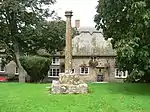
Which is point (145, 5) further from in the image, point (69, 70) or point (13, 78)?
point (13, 78)

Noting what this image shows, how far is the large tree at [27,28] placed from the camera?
45.3 m

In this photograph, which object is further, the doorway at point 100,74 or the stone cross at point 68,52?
the doorway at point 100,74

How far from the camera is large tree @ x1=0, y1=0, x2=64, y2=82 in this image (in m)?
45.3

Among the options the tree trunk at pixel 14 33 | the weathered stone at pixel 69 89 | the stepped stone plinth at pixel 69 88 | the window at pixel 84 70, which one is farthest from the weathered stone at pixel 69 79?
the window at pixel 84 70

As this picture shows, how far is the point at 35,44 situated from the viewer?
47.8 m

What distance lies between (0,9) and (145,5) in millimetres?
26565

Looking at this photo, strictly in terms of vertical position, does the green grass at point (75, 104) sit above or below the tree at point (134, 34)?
below

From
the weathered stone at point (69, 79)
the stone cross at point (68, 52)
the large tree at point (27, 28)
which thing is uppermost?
the large tree at point (27, 28)

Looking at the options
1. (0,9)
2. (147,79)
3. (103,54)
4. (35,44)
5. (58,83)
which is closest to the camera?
(58,83)

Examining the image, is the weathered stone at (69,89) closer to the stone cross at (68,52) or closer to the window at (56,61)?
the stone cross at (68,52)

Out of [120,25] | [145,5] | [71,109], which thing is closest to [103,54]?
[120,25]

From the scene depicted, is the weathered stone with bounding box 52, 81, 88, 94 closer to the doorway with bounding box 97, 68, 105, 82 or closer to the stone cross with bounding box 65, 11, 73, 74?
the stone cross with bounding box 65, 11, 73, 74

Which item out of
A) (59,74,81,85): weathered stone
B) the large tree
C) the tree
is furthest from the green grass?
the large tree

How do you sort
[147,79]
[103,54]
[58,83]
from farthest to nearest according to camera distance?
[103,54], [147,79], [58,83]
